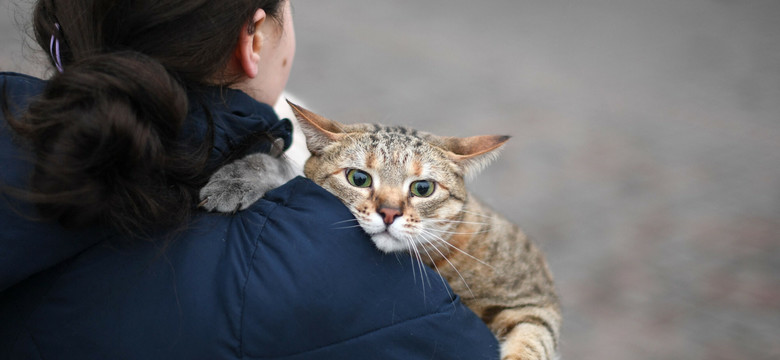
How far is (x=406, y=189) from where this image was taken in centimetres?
207

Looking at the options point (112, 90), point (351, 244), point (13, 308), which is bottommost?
point (13, 308)

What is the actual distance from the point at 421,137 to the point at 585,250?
3.25 m

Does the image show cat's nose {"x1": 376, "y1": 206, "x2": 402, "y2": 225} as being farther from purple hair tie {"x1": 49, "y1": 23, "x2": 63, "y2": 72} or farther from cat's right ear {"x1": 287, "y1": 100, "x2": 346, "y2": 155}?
purple hair tie {"x1": 49, "y1": 23, "x2": 63, "y2": 72}

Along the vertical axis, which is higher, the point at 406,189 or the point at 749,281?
the point at 749,281

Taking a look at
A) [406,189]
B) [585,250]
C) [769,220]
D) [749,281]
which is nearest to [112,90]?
[406,189]

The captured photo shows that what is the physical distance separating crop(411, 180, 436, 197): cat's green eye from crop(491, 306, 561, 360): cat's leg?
21.3 inches

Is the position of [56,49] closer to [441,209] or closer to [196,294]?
[196,294]

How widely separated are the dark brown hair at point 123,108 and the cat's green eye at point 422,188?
78 centimetres

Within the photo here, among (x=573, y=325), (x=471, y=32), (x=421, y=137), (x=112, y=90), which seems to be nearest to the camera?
(x=112, y=90)

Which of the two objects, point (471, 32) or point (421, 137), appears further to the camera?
point (471, 32)

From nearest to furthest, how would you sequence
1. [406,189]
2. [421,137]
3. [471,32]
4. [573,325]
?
[406,189] < [421,137] < [573,325] < [471,32]

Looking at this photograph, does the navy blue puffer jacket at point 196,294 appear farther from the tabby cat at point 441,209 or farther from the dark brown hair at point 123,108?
the tabby cat at point 441,209

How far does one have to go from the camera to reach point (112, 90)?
50.1 inches

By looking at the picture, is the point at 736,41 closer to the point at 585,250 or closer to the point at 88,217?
the point at 585,250
